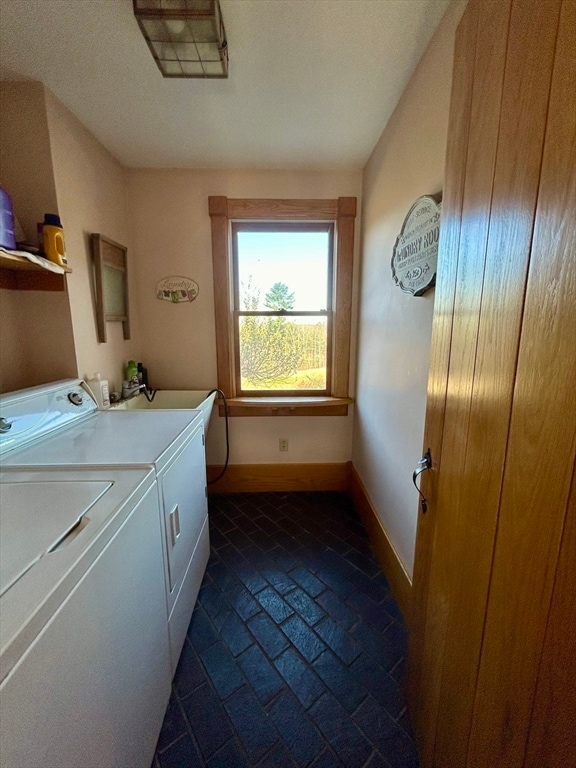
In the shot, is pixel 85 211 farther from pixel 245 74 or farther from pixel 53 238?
pixel 245 74

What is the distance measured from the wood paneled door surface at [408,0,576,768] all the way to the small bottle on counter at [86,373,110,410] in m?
1.75

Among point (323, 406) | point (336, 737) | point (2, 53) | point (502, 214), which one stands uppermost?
point (2, 53)

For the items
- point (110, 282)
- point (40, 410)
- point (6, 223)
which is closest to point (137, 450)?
point (40, 410)

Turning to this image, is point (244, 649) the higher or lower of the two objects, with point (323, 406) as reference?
lower

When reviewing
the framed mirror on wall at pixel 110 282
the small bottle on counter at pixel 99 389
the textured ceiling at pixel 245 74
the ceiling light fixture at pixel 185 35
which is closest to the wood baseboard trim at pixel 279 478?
the small bottle on counter at pixel 99 389

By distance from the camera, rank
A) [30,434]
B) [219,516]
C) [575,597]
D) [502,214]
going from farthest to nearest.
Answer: [219,516]
[30,434]
[502,214]
[575,597]

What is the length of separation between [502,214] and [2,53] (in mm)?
2020

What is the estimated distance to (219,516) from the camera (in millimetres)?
2244

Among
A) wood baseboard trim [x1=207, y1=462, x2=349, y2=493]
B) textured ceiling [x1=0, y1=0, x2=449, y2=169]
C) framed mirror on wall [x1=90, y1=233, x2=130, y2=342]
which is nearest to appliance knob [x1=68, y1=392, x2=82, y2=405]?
framed mirror on wall [x1=90, y1=233, x2=130, y2=342]

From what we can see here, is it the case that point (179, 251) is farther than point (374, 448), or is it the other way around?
point (179, 251)

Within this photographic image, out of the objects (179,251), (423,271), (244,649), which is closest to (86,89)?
(179,251)

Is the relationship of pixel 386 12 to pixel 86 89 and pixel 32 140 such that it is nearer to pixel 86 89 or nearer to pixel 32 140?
→ pixel 86 89

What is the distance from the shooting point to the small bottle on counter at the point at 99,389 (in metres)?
1.74

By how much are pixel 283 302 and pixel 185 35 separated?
146 cm
